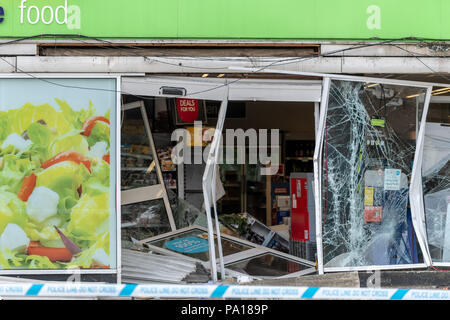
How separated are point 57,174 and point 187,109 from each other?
2837mm

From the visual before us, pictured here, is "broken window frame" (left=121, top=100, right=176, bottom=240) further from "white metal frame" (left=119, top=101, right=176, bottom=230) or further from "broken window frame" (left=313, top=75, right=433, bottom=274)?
"broken window frame" (left=313, top=75, right=433, bottom=274)

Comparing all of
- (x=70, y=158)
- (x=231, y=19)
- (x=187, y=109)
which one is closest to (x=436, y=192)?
(x=231, y=19)

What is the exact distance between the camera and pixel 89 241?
6.78 metres

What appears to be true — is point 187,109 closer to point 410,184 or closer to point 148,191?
point 148,191

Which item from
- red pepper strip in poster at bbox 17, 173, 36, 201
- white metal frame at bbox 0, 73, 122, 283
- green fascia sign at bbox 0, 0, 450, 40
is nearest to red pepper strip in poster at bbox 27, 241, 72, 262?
white metal frame at bbox 0, 73, 122, 283

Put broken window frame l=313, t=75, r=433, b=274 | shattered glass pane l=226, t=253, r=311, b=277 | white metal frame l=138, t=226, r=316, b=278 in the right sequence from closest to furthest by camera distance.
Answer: broken window frame l=313, t=75, r=433, b=274
shattered glass pane l=226, t=253, r=311, b=277
white metal frame l=138, t=226, r=316, b=278

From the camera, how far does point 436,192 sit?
7.65 meters

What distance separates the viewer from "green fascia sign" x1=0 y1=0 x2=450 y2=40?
6.76 meters

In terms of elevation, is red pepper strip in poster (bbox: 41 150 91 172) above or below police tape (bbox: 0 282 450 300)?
above

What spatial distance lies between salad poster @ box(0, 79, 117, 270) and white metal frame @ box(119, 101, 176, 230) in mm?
1700

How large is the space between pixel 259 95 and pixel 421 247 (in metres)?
2.93

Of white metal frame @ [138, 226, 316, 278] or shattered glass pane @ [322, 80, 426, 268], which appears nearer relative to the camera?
shattered glass pane @ [322, 80, 426, 268]
